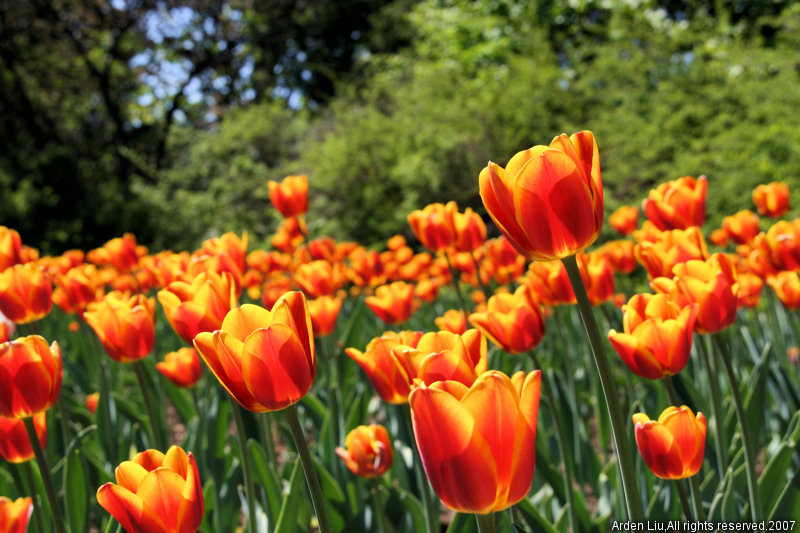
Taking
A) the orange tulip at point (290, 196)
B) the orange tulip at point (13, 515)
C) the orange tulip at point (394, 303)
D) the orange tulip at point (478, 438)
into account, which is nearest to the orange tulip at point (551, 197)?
the orange tulip at point (478, 438)

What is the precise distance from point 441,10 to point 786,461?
16.5 meters

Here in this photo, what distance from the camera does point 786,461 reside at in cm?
156

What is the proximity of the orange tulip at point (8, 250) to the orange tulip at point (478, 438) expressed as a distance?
66.6 inches

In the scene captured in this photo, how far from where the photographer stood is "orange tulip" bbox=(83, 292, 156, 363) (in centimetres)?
167

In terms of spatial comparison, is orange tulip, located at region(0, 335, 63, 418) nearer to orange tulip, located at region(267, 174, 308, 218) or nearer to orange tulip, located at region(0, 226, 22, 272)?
orange tulip, located at region(0, 226, 22, 272)

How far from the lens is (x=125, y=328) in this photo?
1.67 meters

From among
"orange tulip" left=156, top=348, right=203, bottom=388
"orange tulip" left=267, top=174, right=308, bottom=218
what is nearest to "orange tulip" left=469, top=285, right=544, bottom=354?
"orange tulip" left=156, top=348, right=203, bottom=388

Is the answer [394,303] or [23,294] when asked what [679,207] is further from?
[23,294]

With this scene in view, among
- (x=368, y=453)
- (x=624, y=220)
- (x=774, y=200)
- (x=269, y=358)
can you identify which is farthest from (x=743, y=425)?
(x=624, y=220)

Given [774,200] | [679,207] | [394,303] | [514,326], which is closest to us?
[514,326]

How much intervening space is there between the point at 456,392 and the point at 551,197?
0.29 meters

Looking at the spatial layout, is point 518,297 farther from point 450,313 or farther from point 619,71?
point 619,71

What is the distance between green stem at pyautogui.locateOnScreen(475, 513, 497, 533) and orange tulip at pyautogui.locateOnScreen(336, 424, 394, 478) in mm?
760

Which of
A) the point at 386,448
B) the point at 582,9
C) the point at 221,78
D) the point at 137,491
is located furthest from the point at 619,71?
the point at 221,78
